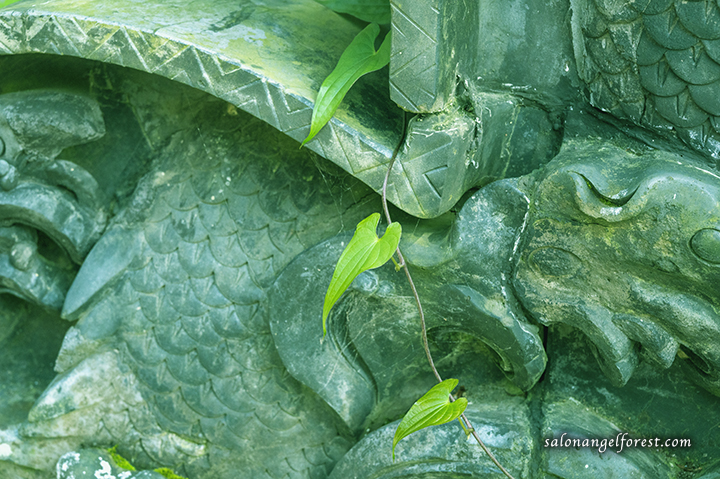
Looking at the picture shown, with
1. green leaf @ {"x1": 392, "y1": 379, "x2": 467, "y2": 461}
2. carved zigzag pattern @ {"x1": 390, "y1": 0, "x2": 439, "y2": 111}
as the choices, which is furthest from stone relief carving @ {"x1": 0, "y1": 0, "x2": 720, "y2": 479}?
green leaf @ {"x1": 392, "y1": 379, "x2": 467, "y2": 461}

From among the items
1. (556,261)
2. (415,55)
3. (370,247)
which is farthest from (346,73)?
(556,261)

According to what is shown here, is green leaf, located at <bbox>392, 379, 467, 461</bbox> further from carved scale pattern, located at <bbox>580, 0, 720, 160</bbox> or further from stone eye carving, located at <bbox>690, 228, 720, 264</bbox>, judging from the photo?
carved scale pattern, located at <bbox>580, 0, 720, 160</bbox>

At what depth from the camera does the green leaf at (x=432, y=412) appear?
2.62ft

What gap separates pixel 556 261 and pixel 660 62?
0.90 feet

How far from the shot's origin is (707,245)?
72 cm

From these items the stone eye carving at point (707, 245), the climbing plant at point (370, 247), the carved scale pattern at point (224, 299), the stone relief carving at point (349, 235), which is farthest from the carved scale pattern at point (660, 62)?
the carved scale pattern at point (224, 299)

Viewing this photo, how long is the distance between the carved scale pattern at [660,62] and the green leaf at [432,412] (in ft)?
1.44

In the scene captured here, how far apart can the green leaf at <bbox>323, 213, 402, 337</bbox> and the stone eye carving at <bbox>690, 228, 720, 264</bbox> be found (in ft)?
1.11

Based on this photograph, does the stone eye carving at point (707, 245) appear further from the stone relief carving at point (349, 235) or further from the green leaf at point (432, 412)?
the green leaf at point (432, 412)

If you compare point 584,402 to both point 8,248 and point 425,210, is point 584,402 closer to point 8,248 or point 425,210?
point 425,210

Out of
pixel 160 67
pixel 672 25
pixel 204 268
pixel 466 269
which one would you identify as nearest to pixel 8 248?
pixel 204 268

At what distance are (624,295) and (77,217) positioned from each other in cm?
91

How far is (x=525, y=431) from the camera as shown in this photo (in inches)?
36.0

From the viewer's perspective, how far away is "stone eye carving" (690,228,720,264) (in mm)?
716
